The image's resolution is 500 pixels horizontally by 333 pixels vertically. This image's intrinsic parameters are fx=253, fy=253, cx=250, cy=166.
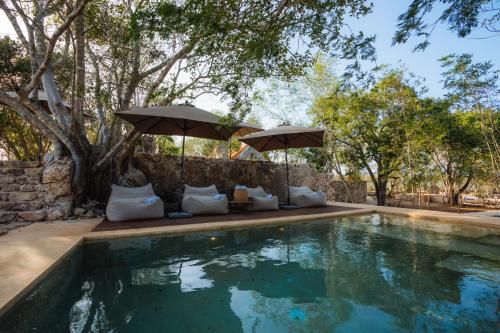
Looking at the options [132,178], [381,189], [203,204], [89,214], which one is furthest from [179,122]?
[381,189]

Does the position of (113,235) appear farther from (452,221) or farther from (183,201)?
(452,221)

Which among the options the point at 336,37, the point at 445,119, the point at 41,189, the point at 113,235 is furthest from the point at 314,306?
the point at 445,119

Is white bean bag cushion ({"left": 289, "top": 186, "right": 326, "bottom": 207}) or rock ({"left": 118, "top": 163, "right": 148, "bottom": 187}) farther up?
rock ({"left": 118, "top": 163, "right": 148, "bottom": 187})

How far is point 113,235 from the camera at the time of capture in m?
3.87

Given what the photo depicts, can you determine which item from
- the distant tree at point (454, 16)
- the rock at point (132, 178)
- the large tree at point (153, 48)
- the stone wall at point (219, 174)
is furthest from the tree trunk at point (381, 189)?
the rock at point (132, 178)

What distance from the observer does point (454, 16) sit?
2.79 metres

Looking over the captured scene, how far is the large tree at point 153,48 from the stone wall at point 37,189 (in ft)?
1.03

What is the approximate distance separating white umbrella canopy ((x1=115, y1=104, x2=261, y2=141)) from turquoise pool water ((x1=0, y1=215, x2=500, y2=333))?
96.6 inches

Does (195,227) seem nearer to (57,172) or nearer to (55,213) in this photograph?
(55,213)

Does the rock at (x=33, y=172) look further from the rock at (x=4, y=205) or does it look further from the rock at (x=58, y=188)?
the rock at (x=4, y=205)

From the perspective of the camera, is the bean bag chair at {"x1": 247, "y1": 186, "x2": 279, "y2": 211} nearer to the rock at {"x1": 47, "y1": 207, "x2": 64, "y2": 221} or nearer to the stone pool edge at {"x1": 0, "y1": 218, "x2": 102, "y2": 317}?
the stone pool edge at {"x1": 0, "y1": 218, "x2": 102, "y2": 317}

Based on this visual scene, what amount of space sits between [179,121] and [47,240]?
3.81 m

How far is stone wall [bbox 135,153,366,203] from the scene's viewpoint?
300 inches

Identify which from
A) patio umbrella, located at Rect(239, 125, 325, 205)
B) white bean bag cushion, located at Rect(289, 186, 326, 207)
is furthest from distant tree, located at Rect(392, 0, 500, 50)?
white bean bag cushion, located at Rect(289, 186, 326, 207)
